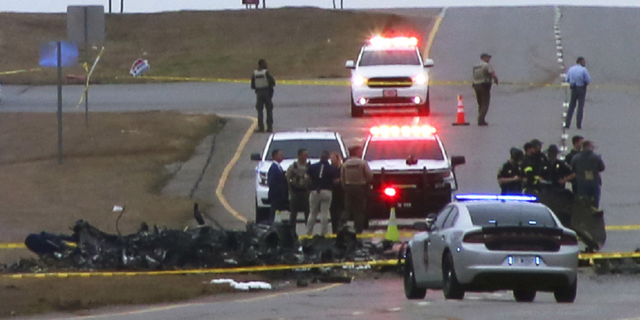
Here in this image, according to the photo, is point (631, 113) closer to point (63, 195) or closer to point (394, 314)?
point (63, 195)

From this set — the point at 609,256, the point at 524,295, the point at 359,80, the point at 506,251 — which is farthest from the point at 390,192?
the point at 359,80

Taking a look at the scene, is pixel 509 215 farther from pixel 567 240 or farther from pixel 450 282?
pixel 450 282

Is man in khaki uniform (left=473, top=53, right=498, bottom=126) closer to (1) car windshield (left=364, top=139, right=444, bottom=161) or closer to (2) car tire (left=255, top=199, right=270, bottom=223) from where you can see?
(1) car windshield (left=364, top=139, right=444, bottom=161)

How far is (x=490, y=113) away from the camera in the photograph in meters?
38.2

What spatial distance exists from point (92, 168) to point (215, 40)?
116ft

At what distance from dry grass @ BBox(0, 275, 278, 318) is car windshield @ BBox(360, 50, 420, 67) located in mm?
18123

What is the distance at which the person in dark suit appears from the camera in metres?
23.4

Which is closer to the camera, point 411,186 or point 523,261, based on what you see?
point 523,261

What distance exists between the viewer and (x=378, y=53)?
1481 inches

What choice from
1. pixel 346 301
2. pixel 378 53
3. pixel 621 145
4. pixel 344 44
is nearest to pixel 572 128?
pixel 621 145

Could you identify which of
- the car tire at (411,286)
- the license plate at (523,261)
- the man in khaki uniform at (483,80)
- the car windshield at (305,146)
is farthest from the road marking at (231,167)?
the license plate at (523,261)

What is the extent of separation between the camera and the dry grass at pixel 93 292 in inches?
663

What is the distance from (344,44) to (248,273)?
136 feet

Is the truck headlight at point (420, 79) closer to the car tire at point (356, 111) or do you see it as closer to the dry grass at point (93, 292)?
the car tire at point (356, 111)
